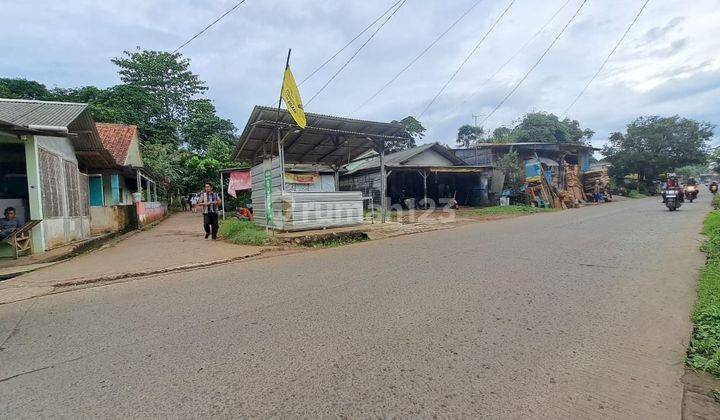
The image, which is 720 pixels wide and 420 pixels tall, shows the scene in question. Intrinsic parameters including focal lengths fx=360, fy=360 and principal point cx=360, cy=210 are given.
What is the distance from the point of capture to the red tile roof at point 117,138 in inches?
683

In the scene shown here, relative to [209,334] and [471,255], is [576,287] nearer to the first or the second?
[471,255]

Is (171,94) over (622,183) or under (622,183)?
over

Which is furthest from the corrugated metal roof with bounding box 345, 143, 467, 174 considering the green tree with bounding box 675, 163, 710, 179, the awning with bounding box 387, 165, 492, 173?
the green tree with bounding box 675, 163, 710, 179

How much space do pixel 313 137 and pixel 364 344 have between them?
428 inches

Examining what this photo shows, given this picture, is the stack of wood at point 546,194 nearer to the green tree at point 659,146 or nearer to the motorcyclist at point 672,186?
the motorcyclist at point 672,186

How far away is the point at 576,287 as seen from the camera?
15.8ft

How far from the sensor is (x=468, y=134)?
48594 millimetres

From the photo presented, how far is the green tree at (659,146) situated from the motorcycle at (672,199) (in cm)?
2295

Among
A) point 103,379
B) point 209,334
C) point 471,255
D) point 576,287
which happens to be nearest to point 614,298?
point 576,287

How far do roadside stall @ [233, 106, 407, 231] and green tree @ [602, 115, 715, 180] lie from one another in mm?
31612

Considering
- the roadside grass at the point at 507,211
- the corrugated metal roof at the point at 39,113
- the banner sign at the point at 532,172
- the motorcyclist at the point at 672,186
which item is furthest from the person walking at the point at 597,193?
the corrugated metal roof at the point at 39,113

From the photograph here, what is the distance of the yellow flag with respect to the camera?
8977 millimetres

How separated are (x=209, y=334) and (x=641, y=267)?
21.3 ft

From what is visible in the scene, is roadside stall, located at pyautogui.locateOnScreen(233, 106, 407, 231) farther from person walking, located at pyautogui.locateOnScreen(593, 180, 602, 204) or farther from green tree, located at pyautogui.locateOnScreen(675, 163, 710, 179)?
green tree, located at pyautogui.locateOnScreen(675, 163, 710, 179)
